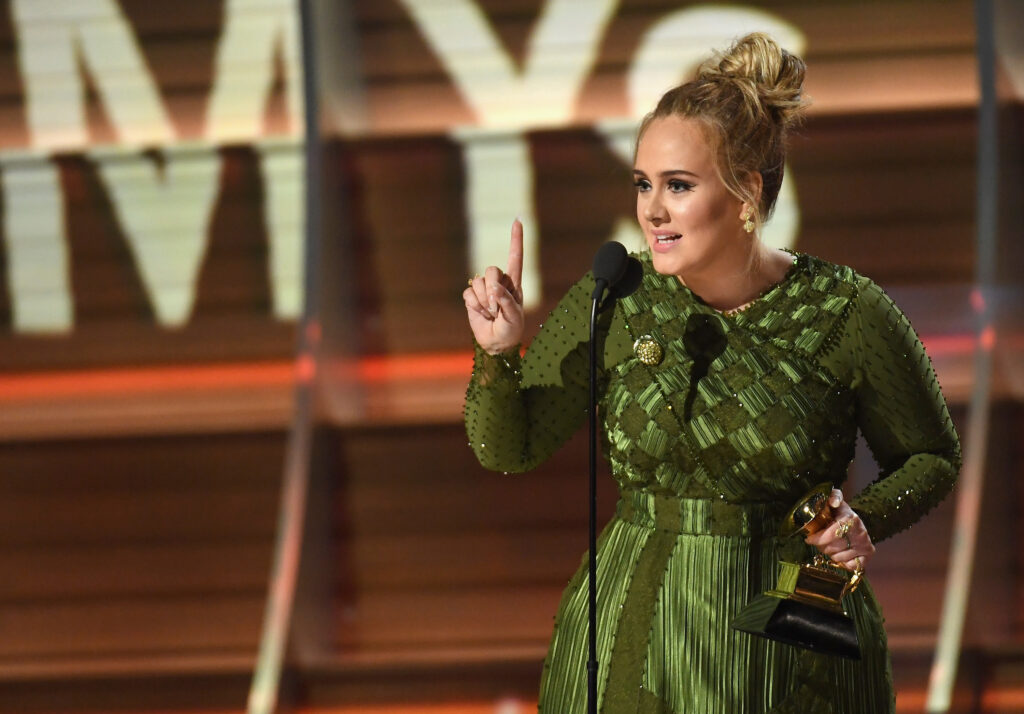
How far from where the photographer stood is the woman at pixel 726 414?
136cm

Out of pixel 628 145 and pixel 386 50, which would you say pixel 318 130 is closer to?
pixel 386 50

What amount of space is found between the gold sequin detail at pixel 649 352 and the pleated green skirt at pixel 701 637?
0.16 metres

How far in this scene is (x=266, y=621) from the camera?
3.22 m

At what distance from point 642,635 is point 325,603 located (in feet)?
6.86

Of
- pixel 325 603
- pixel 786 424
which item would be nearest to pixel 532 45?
pixel 325 603

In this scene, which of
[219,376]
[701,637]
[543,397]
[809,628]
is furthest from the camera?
[219,376]

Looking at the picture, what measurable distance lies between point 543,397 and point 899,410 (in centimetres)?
42

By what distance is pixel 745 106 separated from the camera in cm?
138

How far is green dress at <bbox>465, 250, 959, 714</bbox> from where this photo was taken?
1.35 meters

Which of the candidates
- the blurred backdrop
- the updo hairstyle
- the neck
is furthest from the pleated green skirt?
the blurred backdrop

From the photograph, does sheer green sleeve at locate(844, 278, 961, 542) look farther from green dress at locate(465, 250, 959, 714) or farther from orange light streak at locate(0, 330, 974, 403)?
orange light streak at locate(0, 330, 974, 403)

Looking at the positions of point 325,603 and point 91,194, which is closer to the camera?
point 325,603

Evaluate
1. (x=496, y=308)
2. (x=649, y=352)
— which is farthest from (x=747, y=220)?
(x=496, y=308)

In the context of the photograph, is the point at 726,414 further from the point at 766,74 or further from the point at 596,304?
the point at 766,74
